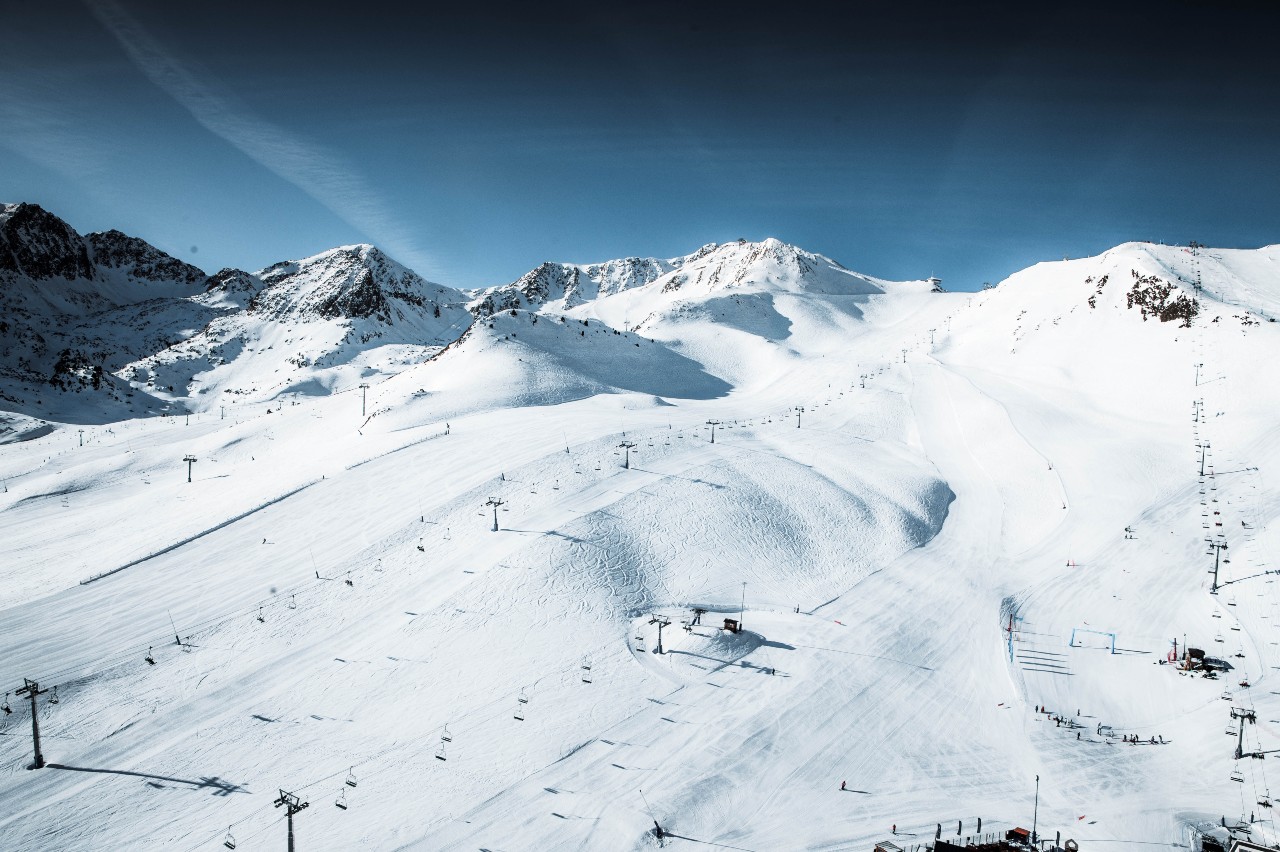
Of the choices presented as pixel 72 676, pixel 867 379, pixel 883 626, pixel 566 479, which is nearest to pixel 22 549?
pixel 72 676

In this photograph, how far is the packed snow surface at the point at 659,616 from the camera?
2464cm

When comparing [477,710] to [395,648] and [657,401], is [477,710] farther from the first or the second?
[657,401]

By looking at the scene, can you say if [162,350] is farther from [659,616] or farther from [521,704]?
[521,704]

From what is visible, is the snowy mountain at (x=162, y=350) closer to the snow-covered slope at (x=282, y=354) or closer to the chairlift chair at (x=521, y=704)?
the snow-covered slope at (x=282, y=354)

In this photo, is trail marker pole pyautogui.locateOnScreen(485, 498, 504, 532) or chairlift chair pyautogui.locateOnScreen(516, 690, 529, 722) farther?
trail marker pole pyautogui.locateOnScreen(485, 498, 504, 532)

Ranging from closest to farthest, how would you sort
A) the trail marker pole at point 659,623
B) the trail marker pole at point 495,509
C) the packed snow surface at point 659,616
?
1. the packed snow surface at point 659,616
2. the trail marker pole at point 659,623
3. the trail marker pole at point 495,509

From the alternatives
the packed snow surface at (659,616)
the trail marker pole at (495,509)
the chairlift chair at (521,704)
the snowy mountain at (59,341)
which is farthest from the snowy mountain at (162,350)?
the chairlift chair at (521,704)

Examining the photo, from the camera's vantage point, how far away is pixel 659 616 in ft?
125

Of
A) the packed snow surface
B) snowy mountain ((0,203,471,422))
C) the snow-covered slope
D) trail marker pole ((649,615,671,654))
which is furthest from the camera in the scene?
the snow-covered slope

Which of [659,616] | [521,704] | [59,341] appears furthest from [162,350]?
[521,704]

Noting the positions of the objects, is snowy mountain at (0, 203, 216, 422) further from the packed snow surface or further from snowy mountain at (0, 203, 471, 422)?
the packed snow surface

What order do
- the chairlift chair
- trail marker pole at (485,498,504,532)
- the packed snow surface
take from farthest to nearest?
trail marker pole at (485,498,504,532) < the chairlift chair < the packed snow surface

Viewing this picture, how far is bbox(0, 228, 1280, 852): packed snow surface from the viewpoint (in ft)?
80.8

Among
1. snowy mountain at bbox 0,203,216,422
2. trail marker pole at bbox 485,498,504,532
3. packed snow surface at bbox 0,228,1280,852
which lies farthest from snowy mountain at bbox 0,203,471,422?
trail marker pole at bbox 485,498,504,532
